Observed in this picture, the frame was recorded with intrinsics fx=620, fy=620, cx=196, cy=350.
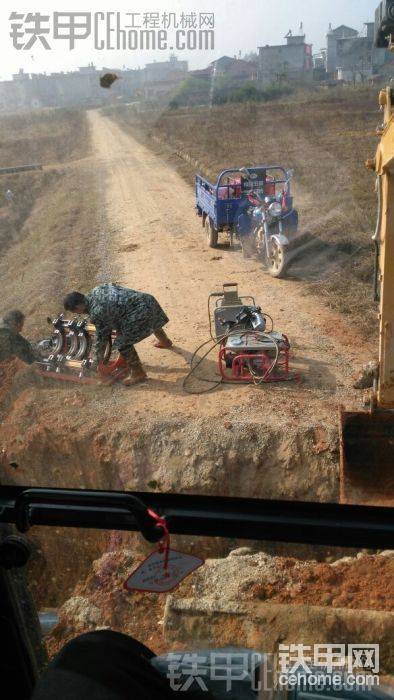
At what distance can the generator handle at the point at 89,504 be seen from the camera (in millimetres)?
994

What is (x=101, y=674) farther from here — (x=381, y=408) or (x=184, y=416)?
(x=184, y=416)

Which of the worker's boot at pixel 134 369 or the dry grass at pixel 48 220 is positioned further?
the dry grass at pixel 48 220

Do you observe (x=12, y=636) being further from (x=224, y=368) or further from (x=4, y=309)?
(x=4, y=309)

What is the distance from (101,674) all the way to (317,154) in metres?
5.08

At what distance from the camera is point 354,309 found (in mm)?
3750

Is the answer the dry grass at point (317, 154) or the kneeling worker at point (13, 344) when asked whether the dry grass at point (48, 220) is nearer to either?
the kneeling worker at point (13, 344)

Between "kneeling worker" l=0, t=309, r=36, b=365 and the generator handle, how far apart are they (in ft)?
8.30

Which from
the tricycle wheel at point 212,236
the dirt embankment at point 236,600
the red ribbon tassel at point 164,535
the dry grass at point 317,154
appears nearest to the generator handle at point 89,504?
the red ribbon tassel at point 164,535

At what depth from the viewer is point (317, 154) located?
17.4 feet

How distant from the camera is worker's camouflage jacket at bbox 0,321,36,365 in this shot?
3477mm

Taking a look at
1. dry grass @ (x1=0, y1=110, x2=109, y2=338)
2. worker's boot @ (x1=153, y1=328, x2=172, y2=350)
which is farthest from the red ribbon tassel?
dry grass @ (x1=0, y1=110, x2=109, y2=338)

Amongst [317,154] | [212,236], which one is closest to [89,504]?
[212,236]

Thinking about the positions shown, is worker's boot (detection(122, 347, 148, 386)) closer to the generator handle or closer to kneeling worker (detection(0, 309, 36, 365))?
kneeling worker (detection(0, 309, 36, 365))

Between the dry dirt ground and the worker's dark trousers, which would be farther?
the dry dirt ground
